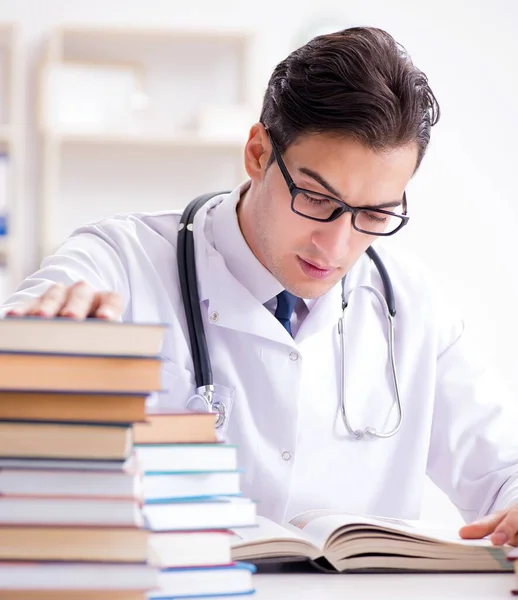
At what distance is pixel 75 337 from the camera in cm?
68

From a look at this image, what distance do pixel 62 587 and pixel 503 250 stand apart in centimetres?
316

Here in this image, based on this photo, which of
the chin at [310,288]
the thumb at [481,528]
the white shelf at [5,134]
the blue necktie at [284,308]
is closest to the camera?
the thumb at [481,528]

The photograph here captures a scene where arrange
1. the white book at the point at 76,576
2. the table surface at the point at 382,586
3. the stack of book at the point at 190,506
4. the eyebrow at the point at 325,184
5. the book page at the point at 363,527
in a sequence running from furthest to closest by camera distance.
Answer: the eyebrow at the point at 325,184, the book page at the point at 363,527, the table surface at the point at 382,586, the stack of book at the point at 190,506, the white book at the point at 76,576

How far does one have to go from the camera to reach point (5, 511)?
0.69 meters

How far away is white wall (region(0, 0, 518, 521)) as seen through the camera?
3553 millimetres

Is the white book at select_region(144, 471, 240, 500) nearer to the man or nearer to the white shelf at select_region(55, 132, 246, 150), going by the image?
the man

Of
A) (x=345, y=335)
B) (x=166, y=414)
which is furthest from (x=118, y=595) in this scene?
(x=345, y=335)

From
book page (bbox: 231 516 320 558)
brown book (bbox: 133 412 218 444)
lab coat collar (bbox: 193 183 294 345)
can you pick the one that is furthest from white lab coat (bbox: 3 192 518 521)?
brown book (bbox: 133 412 218 444)

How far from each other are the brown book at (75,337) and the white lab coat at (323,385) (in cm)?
68

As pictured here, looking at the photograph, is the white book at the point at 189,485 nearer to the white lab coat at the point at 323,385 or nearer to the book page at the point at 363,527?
the book page at the point at 363,527

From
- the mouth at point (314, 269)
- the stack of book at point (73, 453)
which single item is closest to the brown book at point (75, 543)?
the stack of book at point (73, 453)

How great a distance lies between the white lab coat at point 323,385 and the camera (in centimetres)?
147

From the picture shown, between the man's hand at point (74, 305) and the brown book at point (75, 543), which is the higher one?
the man's hand at point (74, 305)

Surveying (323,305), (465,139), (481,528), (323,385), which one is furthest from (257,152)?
(465,139)
